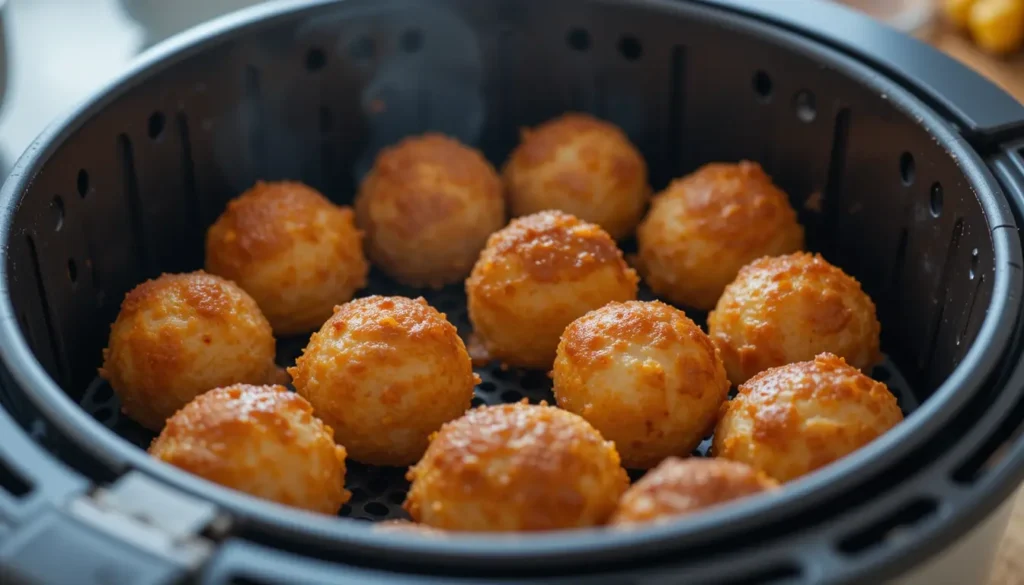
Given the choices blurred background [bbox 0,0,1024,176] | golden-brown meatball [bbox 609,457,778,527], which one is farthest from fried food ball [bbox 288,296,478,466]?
blurred background [bbox 0,0,1024,176]

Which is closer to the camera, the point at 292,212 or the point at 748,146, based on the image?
the point at 292,212

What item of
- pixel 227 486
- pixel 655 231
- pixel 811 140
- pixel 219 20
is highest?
pixel 219 20

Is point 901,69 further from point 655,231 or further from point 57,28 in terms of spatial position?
point 57,28

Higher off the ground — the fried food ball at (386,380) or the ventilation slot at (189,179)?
the ventilation slot at (189,179)

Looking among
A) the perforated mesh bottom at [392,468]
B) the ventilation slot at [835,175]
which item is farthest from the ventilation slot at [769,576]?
the ventilation slot at [835,175]

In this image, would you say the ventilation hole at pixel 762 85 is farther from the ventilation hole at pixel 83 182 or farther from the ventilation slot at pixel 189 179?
the ventilation hole at pixel 83 182

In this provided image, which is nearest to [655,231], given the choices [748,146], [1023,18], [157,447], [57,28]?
[748,146]


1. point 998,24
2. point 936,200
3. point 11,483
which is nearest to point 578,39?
point 936,200

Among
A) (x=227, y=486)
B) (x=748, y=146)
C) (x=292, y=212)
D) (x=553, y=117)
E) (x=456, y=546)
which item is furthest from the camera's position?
(x=553, y=117)
